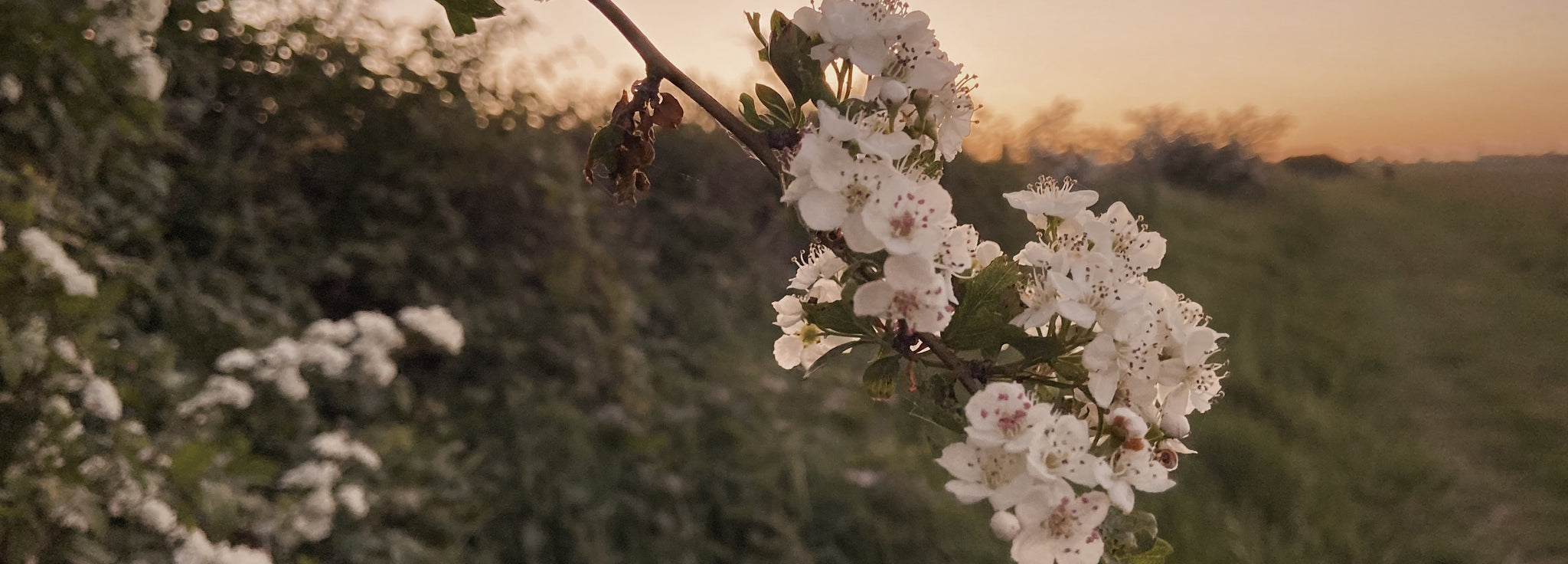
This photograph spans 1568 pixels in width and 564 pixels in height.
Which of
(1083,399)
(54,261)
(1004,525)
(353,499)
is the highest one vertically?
(1083,399)

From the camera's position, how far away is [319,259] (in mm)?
1839

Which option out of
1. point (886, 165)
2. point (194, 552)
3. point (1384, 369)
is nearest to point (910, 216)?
point (886, 165)

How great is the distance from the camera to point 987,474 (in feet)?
1.33

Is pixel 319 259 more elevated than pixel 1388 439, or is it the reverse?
pixel 1388 439

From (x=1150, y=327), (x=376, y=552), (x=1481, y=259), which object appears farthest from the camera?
(x=1481, y=259)

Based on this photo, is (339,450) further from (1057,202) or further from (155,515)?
(1057,202)

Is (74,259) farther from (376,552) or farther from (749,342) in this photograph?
(749,342)

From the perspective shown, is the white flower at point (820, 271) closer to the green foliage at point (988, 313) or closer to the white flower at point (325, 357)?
the green foliage at point (988, 313)

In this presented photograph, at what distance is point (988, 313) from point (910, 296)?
6 centimetres

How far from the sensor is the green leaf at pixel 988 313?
0.39 m

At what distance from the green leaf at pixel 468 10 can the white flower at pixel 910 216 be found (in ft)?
0.74

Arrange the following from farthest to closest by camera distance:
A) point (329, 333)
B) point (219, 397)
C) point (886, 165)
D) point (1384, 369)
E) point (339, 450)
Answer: point (1384, 369), point (329, 333), point (339, 450), point (219, 397), point (886, 165)

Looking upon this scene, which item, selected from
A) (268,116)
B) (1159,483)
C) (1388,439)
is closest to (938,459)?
(1159,483)

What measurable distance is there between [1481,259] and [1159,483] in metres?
4.02
